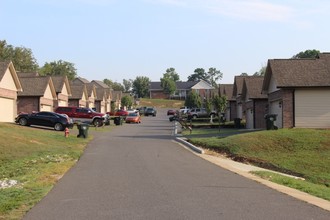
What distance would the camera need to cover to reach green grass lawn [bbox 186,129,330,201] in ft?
64.3

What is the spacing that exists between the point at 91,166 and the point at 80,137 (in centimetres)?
1471

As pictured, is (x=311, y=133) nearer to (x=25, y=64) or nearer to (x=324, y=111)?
(x=324, y=111)

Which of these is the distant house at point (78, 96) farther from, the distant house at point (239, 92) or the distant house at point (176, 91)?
the distant house at point (176, 91)

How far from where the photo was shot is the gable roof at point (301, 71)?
1248 inches

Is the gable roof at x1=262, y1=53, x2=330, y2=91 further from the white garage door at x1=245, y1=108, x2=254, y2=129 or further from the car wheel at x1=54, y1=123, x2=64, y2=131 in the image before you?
the car wheel at x1=54, y1=123, x2=64, y2=131

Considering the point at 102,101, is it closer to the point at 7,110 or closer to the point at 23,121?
the point at 7,110

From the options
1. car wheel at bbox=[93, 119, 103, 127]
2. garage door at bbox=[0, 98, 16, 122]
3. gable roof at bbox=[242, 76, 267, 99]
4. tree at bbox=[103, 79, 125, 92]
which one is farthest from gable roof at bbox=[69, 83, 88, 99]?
tree at bbox=[103, 79, 125, 92]

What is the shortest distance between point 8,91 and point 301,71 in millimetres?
23088

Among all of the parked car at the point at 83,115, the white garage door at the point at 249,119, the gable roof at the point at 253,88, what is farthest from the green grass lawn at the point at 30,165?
the white garage door at the point at 249,119

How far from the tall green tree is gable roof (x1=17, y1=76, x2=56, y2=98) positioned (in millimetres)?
58100

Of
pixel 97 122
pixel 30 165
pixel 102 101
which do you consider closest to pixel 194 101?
A: pixel 102 101

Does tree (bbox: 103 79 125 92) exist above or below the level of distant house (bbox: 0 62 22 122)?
above

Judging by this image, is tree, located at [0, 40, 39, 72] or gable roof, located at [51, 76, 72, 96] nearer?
gable roof, located at [51, 76, 72, 96]

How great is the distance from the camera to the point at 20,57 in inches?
3605
